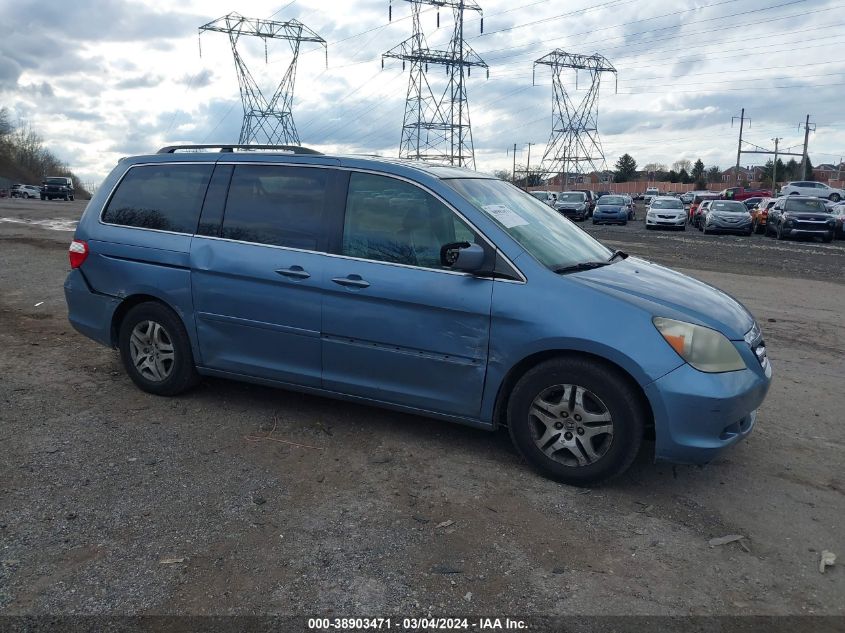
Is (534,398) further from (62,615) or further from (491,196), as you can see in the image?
(62,615)

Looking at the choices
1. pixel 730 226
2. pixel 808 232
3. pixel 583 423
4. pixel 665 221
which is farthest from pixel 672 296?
pixel 665 221

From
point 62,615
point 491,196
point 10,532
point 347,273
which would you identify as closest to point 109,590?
point 62,615

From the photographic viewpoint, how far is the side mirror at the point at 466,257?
402cm

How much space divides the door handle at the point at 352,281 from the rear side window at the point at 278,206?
11.2 inches

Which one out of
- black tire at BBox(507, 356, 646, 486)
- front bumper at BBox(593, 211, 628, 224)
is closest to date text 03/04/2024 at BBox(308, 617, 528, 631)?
black tire at BBox(507, 356, 646, 486)

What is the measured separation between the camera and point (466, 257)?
402 centimetres

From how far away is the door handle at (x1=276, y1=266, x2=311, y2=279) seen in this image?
4.57m

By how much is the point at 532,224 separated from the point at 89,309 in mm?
3478

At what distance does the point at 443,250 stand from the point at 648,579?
6.94 ft

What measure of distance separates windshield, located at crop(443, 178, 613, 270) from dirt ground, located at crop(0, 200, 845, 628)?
128 cm

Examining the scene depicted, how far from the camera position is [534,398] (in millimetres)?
3992

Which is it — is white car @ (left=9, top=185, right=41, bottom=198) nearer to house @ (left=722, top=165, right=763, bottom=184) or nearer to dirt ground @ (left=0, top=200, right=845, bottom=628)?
dirt ground @ (left=0, top=200, right=845, bottom=628)

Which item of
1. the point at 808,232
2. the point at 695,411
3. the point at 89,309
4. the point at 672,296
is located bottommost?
the point at 695,411

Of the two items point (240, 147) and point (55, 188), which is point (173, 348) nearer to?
point (240, 147)
